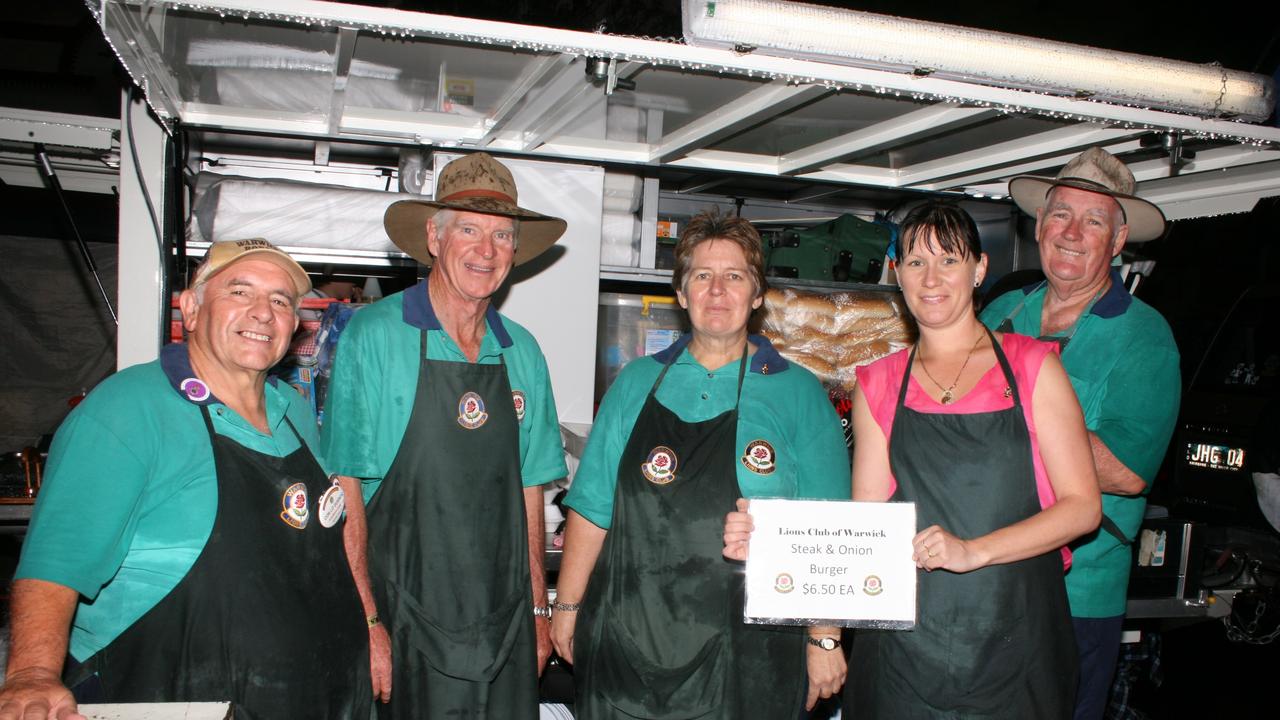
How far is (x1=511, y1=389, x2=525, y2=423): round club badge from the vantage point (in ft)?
8.77

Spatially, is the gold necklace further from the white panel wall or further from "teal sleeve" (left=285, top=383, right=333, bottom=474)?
the white panel wall

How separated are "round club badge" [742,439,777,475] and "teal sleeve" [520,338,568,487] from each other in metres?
0.74

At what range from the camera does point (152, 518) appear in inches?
69.1

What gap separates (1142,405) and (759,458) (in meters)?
1.20

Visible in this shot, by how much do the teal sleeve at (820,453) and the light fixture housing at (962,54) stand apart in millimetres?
969

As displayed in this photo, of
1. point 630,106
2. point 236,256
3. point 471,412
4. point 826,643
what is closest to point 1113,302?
point 826,643

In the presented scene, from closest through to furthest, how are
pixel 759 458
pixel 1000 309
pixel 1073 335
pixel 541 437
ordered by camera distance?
1. pixel 759 458
2. pixel 1073 335
3. pixel 541 437
4. pixel 1000 309

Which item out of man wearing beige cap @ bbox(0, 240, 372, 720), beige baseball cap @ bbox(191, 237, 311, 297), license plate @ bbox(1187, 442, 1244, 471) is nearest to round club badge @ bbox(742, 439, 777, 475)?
man wearing beige cap @ bbox(0, 240, 372, 720)

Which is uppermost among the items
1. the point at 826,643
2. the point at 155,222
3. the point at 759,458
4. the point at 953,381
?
the point at 155,222

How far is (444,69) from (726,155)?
1.60 meters

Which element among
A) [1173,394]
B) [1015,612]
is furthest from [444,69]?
[1173,394]

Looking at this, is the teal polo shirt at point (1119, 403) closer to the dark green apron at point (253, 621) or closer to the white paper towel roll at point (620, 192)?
the dark green apron at point (253, 621)

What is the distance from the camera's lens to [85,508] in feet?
5.35

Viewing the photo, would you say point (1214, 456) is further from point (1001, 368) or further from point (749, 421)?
point (749, 421)
